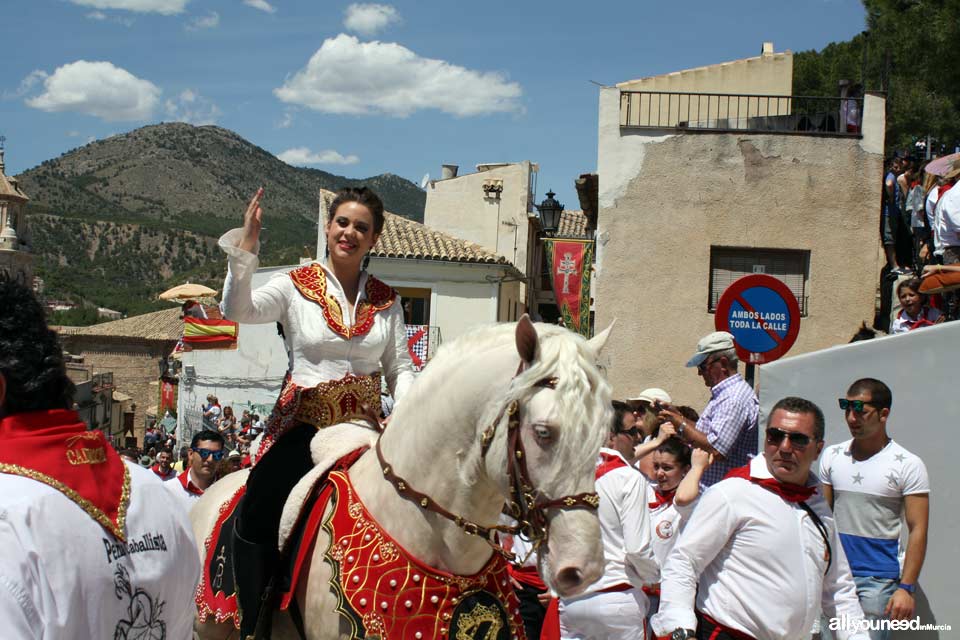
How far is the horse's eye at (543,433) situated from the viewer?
3193mm

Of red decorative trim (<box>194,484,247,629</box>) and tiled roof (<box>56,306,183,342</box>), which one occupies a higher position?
red decorative trim (<box>194,484,247,629</box>)

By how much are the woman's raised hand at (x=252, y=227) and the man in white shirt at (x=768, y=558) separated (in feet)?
8.14

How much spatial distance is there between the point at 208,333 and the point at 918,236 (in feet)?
79.7

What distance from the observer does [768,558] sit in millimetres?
4328

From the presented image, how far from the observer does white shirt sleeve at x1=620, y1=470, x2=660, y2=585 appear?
5.70m

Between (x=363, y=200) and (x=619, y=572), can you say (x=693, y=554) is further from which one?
(x=363, y=200)

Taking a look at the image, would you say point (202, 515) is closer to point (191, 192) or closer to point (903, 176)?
point (903, 176)

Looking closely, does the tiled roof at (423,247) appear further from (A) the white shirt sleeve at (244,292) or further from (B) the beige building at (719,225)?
(A) the white shirt sleeve at (244,292)

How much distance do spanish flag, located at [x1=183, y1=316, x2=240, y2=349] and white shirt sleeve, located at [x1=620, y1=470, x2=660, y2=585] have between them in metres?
26.6

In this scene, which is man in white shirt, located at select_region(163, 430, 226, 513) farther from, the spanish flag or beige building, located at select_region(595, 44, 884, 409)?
the spanish flag

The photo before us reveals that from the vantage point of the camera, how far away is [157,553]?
2668mm

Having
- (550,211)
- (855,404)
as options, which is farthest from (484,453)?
(550,211)

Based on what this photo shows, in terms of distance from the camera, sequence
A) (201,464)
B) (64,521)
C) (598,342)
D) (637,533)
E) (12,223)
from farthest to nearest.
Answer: (12,223) < (201,464) < (637,533) < (598,342) < (64,521)

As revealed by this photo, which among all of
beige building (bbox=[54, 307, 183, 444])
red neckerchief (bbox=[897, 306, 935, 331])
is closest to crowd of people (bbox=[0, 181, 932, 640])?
red neckerchief (bbox=[897, 306, 935, 331])
